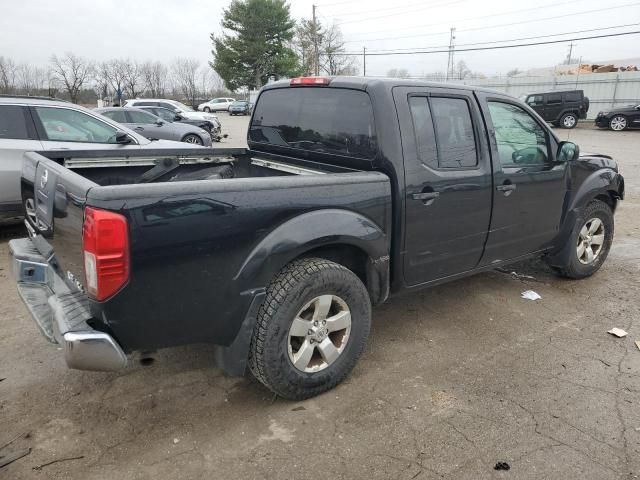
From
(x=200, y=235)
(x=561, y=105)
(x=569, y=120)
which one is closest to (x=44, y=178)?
(x=200, y=235)

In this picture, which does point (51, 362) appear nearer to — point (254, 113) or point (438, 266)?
point (254, 113)

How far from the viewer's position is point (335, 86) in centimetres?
354

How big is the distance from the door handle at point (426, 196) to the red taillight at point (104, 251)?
74.1 inches

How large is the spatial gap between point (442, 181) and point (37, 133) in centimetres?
521

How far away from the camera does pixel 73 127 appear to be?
6.48 meters

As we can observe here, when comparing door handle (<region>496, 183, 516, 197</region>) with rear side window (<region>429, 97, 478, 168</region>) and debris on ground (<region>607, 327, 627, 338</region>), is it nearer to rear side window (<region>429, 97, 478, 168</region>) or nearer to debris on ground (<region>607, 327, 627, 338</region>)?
rear side window (<region>429, 97, 478, 168</region>)

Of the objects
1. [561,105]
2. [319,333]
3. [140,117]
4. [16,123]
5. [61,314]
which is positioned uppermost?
[561,105]

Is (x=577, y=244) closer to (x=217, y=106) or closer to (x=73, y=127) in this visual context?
(x=73, y=127)

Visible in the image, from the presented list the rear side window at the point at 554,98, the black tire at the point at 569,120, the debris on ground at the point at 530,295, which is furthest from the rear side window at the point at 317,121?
the black tire at the point at 569,120

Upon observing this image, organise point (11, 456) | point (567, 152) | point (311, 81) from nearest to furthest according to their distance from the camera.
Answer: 1. point (11, 456)
2. point (311, 81)
3. point (567, 152)

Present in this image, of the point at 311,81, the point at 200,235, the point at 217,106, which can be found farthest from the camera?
the point at 217,106

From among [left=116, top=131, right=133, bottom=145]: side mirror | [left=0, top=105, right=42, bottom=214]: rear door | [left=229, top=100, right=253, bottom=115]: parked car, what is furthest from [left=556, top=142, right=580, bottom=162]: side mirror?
[left=229, top=100, right=253, bottom=115]: parked car

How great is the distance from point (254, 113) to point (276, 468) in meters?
2.97

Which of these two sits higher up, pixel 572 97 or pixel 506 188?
pixel 572 97
